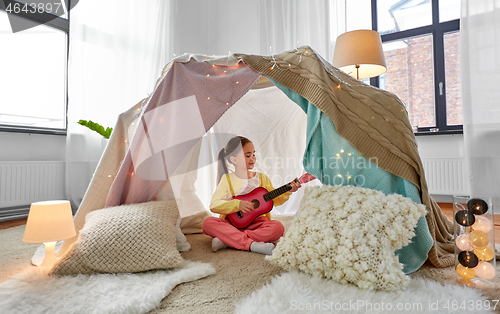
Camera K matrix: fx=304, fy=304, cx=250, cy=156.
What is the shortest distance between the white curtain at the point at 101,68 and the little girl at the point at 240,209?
159 centimetres

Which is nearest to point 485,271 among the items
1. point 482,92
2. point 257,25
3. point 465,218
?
point 465,218

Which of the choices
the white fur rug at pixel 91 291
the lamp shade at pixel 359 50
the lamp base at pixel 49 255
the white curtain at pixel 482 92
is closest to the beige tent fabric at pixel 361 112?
the white fur rug at pixel 91 291

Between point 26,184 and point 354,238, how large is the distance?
2.55 meters

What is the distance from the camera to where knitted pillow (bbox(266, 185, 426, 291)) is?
93 cm

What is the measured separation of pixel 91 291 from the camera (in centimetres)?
96

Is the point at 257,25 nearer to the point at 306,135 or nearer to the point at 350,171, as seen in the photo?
the point at 306,135

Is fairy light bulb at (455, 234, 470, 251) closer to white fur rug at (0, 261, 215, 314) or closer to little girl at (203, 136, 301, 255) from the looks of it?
little girl at (203, 136, 301, 255)

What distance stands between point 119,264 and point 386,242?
0.92 meters

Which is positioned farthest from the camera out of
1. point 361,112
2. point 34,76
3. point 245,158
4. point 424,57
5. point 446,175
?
point 424,57

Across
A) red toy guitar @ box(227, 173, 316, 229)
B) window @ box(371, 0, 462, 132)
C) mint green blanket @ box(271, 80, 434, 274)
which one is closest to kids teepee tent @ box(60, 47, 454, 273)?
mint green blanket @ box(271, 80, 434, 274)

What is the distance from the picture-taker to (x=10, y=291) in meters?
0.95

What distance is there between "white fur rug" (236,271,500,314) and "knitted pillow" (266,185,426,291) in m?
0.04

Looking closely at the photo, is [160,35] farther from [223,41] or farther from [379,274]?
[379,274]

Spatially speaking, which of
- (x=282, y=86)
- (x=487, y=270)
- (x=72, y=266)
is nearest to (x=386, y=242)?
(x=487, y=270)
